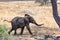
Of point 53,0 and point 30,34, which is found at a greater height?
point 53,0

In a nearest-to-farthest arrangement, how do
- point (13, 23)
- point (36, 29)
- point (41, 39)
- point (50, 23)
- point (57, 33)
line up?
1. point (41, 39)
2. point (13, 23)
3. point (57, 33)
4. point (36, 29)
5. point (50, 23)

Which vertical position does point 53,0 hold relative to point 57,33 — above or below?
above

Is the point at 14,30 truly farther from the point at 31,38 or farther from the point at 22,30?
the point at 31,38

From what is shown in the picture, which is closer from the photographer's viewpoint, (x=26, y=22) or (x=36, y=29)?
(x=26, y=22)

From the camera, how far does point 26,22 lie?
1372 cm

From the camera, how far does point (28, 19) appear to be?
1384cm

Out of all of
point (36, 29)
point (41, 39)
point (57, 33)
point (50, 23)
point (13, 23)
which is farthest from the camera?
point (50, 23)

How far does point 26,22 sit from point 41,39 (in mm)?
1373

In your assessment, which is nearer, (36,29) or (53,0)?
(53,0)

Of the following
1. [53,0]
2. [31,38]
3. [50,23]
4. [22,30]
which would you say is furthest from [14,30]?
[50,23]

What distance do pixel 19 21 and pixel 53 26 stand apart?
3.31m

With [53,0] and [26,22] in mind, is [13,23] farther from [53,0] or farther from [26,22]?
[53,0]

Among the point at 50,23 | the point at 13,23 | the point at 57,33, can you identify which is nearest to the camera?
the point at 13,23

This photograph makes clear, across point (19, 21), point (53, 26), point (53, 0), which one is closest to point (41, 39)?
point (19, 21)
